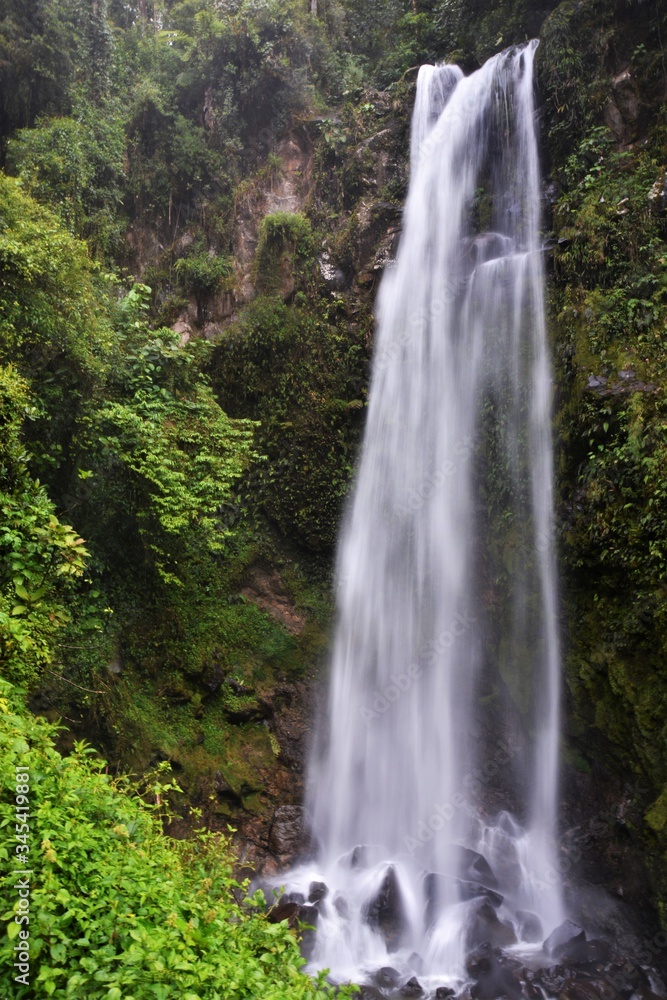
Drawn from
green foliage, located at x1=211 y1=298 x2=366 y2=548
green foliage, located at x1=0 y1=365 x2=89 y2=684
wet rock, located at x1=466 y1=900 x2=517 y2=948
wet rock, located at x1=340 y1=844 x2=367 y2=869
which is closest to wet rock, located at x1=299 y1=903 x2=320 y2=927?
wet rock, located at x1=340 y1=844 x2=367 y2=869

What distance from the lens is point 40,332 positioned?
720cm

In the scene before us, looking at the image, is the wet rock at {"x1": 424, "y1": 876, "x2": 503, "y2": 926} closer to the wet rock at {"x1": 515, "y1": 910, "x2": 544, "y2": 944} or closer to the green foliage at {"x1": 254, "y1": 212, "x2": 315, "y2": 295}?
the wet rock at {"x1": 515, "y1": 910, "x2": 544, "y2": 944}

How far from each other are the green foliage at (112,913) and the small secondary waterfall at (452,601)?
13.0 ft

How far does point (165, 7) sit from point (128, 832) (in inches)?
811

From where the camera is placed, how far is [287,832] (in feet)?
28.2

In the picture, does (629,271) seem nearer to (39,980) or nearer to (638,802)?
(638,802)

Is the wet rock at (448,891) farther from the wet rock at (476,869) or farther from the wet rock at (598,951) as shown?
the wet rock at (598,951)

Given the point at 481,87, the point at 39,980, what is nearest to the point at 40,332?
the point at 39,980

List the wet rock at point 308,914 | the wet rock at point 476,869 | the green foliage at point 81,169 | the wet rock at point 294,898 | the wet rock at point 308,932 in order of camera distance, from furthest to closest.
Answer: the green foliage at point 81,169 < the wet rock at point 476,869 < the wet rock at point 294,898 < the wet rock at point 308,914 < the wet rock at point 308,932

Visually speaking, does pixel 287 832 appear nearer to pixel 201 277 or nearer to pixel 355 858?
pixel 355 858

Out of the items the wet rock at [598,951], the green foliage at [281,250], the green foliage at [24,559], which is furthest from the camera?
the green foliage at [281,250]

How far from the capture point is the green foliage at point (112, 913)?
2.71 meters

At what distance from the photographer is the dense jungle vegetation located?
3908 millimetres

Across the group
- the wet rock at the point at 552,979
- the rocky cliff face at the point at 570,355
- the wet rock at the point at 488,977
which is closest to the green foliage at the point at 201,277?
the rocky cliff face at the point at 570,355
